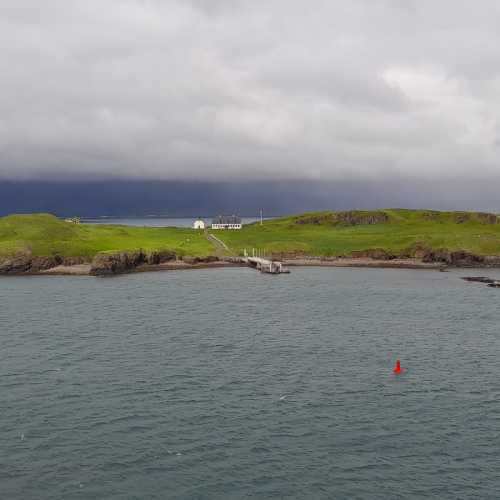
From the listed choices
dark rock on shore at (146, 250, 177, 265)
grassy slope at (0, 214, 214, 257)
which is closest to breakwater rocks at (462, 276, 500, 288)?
grassy slope at (0, 214, 214, 257)

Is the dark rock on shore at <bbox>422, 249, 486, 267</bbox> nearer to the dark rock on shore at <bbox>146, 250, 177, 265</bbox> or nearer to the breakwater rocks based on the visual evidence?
the breakwater rocks

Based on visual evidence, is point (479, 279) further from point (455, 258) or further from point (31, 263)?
point (31, 263)

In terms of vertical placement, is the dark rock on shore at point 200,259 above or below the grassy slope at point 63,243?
below

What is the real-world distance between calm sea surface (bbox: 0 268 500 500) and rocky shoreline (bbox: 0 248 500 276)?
54392mm

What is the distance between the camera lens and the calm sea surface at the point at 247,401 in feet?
138

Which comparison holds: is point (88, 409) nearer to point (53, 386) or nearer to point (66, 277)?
point (53, 386)

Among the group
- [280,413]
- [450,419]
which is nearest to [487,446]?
[450,419]

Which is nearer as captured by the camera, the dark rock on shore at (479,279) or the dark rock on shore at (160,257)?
the dark rock on shore at (479,279)

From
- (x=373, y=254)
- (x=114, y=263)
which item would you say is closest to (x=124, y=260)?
(x=114, y=263)

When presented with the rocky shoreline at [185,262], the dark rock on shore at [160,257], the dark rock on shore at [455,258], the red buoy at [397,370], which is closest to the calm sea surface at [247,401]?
the red buoy at [397,370]

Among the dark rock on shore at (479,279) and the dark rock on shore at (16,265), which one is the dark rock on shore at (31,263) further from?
the dark rock on shore at (479,279)

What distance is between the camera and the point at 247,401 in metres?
57.0

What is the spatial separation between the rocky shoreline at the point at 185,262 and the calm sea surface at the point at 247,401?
5439 cm

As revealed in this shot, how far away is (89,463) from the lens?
1740 inches
